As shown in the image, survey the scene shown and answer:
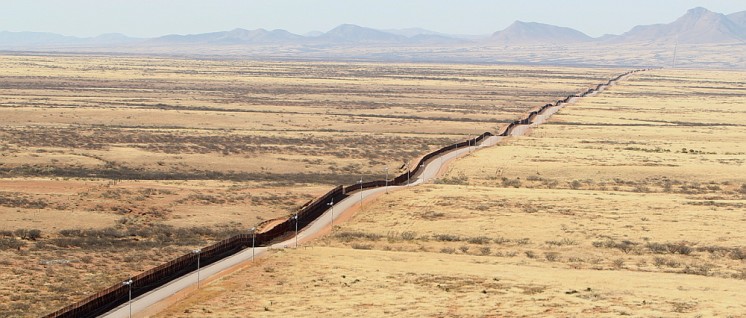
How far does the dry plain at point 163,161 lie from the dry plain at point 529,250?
5.62 meters

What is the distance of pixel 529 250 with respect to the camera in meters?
45.2

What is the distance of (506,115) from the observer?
132 m

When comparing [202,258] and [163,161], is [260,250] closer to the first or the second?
[202,258]

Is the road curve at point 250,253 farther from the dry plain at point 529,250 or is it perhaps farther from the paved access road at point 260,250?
the dry plain at point 529,250

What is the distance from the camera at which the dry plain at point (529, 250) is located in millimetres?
33562

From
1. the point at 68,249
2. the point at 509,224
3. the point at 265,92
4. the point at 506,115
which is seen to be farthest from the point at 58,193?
the point at 265,92

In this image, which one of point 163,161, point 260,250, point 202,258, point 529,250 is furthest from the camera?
point 163,161

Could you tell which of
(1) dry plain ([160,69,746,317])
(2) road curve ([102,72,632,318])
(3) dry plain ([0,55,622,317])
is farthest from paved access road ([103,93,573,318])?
(3) dry plain ([0,55,622,317])

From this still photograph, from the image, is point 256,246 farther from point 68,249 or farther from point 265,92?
point 265,92

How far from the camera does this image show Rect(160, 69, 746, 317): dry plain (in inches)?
1321

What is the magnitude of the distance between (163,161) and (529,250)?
3542 centimetres

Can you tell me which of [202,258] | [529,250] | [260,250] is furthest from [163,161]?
[529,250]

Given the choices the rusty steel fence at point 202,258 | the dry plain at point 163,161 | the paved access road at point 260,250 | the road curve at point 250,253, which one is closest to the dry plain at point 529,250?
the road curve at point 250,253

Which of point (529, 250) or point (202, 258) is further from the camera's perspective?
point (529, 250)
